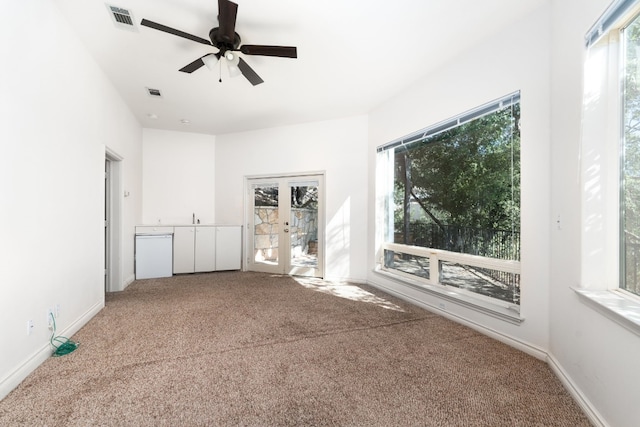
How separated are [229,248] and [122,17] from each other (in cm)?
393

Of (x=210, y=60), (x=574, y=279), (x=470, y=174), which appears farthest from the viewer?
(x=470, y=174)

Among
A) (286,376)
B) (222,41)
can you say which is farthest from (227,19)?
(286,376)

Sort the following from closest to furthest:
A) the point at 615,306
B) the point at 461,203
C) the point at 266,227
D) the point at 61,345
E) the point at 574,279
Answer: the point at 615,306, the point at 574,279, the point at 61,345, the point at 461,203, the point at 266,227

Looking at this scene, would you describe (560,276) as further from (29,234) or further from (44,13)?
(44,13)

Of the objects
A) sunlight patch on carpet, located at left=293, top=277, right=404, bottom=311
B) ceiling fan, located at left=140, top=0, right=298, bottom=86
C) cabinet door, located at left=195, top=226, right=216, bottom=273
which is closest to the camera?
ceiling fan, located at left=140, top=0, right=298, bottom=86

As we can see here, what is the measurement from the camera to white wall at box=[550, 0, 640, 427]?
138cm

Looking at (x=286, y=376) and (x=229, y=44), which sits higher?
(x=229, y=44)

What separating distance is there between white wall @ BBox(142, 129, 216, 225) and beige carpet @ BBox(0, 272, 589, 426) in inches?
104

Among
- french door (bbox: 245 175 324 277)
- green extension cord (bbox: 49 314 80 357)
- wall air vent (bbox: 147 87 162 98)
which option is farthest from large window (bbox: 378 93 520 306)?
green extension cord (bbox: 49 314 80 357)

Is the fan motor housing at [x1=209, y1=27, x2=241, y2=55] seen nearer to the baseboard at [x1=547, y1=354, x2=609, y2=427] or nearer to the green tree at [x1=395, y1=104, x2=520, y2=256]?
the green tree at [x1=395, y1=104, x2=520, y2=256]

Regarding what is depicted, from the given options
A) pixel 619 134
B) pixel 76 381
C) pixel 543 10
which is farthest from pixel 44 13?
pixel 619 134

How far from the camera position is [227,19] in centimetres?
219

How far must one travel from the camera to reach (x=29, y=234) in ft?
6.45

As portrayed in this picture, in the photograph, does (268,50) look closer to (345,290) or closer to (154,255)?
(345,290)
